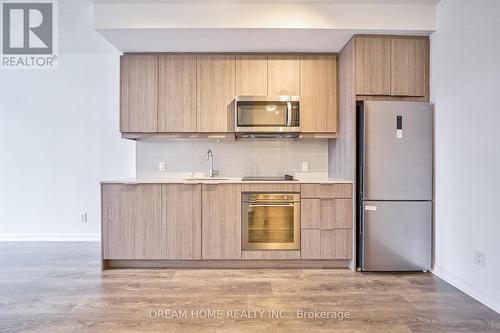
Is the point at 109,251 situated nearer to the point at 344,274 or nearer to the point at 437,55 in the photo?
the point at 344,274

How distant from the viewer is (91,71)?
434 centimetres

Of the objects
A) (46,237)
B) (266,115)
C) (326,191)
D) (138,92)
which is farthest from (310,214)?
(46,237)

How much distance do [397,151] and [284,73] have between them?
146 cm

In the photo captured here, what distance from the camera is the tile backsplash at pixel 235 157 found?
12.8 ft

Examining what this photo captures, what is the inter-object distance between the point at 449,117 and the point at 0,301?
4.03 metres

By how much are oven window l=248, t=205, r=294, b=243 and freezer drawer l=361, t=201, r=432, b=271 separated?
2.37 ft

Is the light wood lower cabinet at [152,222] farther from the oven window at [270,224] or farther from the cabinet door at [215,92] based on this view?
the cabinet door at [215,92]

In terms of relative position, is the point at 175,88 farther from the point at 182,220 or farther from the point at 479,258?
the point at 479,258

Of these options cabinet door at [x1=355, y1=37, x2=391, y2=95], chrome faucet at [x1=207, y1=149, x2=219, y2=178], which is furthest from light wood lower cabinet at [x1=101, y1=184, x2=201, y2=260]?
cabinet door at [x1=355, y1=37, x2=391, y2=95]

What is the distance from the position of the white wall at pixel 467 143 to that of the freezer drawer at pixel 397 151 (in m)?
0.12

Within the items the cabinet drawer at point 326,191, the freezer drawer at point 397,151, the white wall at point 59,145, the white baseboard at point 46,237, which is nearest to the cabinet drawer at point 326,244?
the cabinet drawer at point 326,191

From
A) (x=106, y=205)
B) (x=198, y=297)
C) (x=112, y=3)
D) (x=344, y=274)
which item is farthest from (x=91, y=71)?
(x=344, y=274)

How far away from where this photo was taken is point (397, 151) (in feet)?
9.92

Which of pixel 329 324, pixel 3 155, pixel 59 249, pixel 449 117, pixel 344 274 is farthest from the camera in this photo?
pixel 3 155
